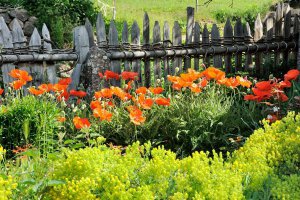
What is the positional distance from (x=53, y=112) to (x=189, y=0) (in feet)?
76.7

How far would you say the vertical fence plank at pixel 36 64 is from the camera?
256 inches

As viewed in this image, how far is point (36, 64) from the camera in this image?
655cm

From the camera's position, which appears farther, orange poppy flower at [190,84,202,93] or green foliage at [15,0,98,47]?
green foliage at [15,0,98,47]

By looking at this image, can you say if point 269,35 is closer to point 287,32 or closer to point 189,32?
point 287,32

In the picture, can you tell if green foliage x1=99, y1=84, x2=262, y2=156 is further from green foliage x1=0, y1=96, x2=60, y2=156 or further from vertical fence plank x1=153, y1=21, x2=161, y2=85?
vertical fence plank x1=153, y1=21, x2=161, y2=85

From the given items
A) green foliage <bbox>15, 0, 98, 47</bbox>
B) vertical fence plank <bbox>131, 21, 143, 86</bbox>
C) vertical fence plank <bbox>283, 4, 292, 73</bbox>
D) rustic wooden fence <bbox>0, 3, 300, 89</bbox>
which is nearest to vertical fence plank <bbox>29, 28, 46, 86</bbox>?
rustic wooden fence <bbox>0, 3, 300, 89</bbox>

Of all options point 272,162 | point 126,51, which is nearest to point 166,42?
point 126,51

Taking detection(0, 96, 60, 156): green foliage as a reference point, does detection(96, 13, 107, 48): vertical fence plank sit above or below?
above

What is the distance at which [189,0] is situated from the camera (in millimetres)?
27344

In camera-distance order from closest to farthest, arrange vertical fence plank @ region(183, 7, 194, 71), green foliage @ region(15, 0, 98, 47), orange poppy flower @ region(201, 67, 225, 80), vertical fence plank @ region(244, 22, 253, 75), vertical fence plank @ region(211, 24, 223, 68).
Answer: orange poppy flower @ region(201, 67, 225, 80), vertical fence plank @ region(183, 7, 194, 71), vertical fence plank @ region(211, 24, 223, 68), vertical fence plank @ region(244, 22, 253, 75), green foliage @ region(15, 0, 98, 47)

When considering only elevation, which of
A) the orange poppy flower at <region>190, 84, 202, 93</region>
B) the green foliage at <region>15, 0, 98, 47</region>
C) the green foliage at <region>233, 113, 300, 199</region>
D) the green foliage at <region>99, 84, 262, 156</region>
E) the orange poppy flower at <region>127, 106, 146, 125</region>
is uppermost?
the green foliage at <region>15, 0, 98, 47</region>

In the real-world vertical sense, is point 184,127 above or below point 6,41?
below

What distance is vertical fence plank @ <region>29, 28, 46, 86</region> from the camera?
21.3 ft

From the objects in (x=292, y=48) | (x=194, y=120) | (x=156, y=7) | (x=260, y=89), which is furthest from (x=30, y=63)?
(x=156, y=7)
